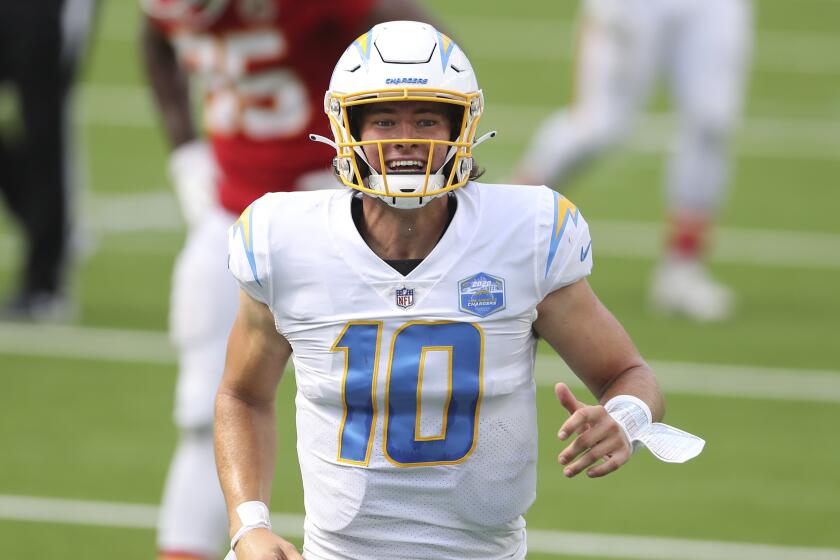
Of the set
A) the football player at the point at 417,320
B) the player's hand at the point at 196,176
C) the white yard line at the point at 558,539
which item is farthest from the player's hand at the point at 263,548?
the white yard line at the point at 558,539

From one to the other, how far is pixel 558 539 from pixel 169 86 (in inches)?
76.1

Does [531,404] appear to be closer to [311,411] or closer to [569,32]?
[311,411]

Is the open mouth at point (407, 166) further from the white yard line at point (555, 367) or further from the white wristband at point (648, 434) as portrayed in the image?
the white yard line at point (555, 367)

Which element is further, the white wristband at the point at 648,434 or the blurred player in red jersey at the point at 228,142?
the blurred player in red jersey at the point at 228,142

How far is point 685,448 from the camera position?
3195 millimetres

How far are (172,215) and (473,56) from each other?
14.1 feet

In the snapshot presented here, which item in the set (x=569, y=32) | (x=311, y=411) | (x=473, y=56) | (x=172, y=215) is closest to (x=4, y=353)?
(x=172, y=215)

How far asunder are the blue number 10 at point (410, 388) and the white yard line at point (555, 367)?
4.03 metres

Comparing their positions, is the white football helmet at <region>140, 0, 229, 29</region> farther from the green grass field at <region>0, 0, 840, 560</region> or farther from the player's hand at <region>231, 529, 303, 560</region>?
the player's hand at <region>231, 529, 303, 560</region>

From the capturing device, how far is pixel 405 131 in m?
3.25

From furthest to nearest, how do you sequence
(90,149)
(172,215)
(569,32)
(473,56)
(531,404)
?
(569,32)
(473,56)
(90,149)
(172,215)
(531,404)

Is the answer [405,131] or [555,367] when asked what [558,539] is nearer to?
[555,367]

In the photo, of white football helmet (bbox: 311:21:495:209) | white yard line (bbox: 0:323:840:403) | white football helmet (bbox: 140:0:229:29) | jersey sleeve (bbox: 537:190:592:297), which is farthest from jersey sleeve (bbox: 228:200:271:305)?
white yard line (bbox: 0:323:840:403)

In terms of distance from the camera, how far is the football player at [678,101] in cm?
800
